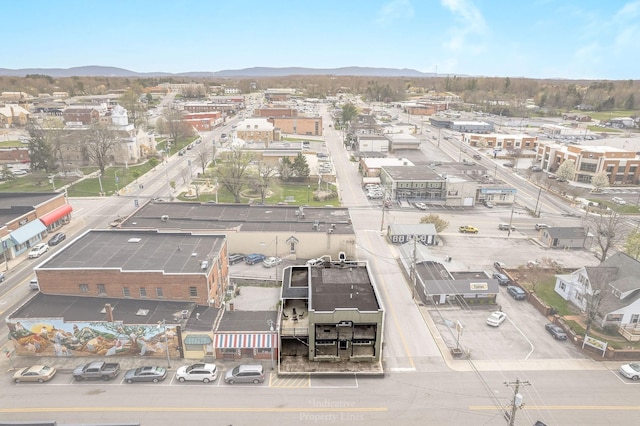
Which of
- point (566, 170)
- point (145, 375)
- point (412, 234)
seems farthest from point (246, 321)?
point (566, 170)

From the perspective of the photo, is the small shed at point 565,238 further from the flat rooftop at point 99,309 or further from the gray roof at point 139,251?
the flat rooftop at point 99,309

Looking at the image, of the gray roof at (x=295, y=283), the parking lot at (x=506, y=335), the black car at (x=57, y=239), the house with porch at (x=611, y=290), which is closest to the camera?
the gray roof at (x=295, y=283)

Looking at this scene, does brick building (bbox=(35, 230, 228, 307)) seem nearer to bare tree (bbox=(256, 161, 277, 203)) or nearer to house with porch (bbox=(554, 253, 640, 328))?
bare tree (bbox=(256, 161, 277, 203))

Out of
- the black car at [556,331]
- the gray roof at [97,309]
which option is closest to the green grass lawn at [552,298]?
the black car at [556,331]

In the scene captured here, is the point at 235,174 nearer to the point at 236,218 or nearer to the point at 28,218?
the point at 236,218

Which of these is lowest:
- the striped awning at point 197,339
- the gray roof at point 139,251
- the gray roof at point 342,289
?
the striped awning at point 197,339

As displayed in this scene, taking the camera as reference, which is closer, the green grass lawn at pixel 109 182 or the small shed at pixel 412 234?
the small shed at pixel 412 234
